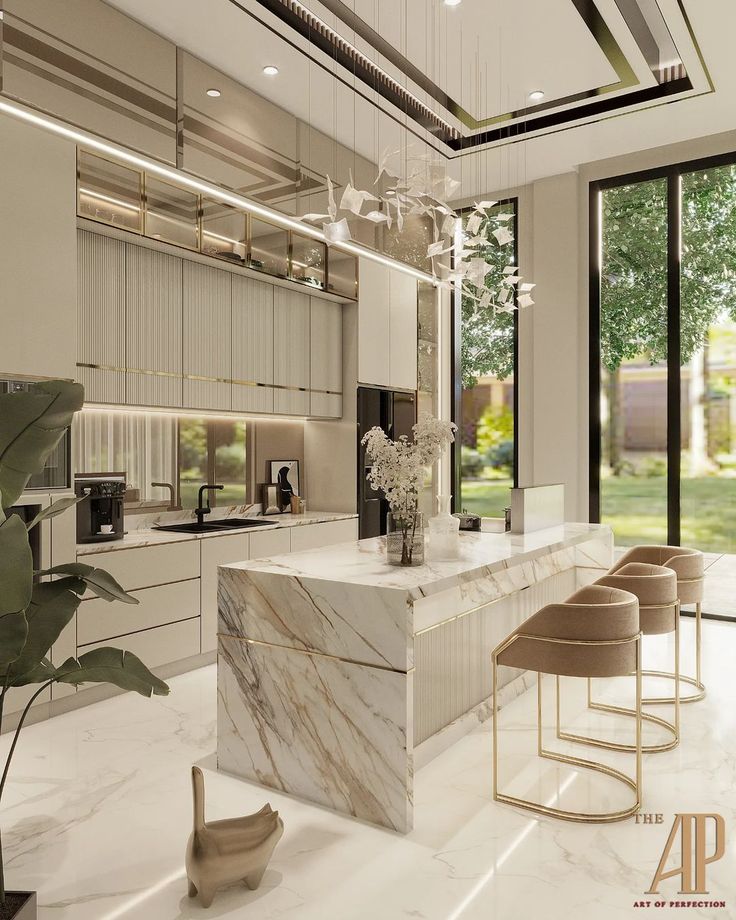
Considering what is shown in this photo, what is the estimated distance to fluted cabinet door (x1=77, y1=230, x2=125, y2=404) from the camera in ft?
12.3

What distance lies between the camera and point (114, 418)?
4.31m

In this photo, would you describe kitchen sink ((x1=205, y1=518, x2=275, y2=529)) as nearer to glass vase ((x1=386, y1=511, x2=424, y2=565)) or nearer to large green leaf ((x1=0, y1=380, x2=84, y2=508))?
glass vase ((x1=386, y1=511, x2=424, y2=565))

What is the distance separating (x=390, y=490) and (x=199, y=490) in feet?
7.64

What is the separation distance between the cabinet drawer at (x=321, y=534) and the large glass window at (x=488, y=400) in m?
1.49

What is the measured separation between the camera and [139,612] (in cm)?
379

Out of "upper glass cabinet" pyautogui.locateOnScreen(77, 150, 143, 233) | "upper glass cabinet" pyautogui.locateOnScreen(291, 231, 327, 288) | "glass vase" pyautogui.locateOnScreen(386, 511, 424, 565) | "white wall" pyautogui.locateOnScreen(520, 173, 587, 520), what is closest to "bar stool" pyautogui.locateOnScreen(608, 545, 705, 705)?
"glass vase" pyautogui.locateOnScreen(386, 511, 424, 565)

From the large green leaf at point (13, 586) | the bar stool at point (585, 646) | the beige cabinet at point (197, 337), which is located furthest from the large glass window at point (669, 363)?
the large green leaf at point (13, 586)

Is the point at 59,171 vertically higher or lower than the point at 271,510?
higher

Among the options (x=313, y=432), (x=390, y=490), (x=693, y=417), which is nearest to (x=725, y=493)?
(x=693, y=417)

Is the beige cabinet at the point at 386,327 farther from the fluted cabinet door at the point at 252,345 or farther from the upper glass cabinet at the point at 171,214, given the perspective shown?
Result: the upper glass cabinet at the point at 171,214

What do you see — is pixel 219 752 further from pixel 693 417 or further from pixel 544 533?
pixel 693 417

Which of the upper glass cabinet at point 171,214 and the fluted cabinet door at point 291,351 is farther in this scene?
the fluted cabinet door at point 291,351

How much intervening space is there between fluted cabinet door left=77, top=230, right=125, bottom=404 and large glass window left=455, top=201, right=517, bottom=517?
3367mm

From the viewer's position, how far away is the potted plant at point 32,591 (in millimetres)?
1632
